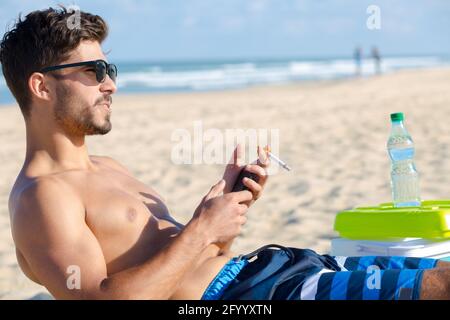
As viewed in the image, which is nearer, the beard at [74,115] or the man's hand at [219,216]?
the man's hand at [219,216]

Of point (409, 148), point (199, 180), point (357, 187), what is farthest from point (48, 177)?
point (199, 180)

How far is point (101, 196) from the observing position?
7.45 feet

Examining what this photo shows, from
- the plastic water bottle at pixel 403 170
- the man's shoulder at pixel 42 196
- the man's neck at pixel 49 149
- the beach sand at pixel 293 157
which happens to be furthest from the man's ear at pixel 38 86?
the beach sand at pixel 293 157

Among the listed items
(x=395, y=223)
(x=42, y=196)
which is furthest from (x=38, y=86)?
(x=395, y=223)

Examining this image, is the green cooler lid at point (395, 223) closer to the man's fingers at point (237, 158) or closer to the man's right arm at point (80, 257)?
the man's fingers at point (237, 158)

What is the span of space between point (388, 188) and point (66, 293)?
179 inches

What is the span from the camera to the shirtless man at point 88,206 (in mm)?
2035

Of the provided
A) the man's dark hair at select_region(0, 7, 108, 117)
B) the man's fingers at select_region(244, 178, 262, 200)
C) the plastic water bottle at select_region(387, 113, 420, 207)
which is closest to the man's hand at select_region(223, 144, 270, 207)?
the man's fingers at select_region(244, 178, 262, 200)

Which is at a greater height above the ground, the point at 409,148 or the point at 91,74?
the point at 91,74

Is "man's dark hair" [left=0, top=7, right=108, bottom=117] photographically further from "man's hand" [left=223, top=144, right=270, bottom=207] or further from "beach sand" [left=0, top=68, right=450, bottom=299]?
"beach sand" [left=0, top=68, right=450, bottom=299]

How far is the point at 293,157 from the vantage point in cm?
800

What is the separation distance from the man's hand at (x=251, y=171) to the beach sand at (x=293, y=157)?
1.80 metres
